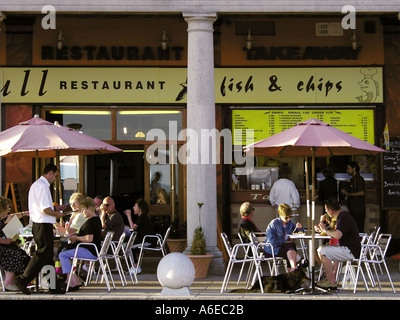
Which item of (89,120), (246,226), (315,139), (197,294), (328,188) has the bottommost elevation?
(197,294)

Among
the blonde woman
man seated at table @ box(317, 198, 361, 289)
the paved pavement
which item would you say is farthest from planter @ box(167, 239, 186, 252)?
man seated at table @ box(317, 198, 361, 289)

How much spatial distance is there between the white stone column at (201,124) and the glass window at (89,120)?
3.02 metres

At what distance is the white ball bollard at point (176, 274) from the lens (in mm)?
11086

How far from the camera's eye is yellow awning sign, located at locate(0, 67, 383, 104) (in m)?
16.9

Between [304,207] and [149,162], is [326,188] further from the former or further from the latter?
[149,162]

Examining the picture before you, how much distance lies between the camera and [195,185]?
14617mm

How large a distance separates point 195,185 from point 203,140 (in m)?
0.82

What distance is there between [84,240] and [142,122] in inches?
205

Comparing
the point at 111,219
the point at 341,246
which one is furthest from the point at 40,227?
the point at 341,246

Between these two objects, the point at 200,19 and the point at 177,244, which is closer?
the point at 200,19

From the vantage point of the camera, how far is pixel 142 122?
17109 mm

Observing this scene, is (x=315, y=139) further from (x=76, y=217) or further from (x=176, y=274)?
(x=76, y=217)

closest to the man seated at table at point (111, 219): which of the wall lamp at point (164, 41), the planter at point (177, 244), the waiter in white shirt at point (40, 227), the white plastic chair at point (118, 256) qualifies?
the white plastic chair at point (118, 256)

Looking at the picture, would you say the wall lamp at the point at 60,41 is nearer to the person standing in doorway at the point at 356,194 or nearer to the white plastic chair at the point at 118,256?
the white plastic chair at the point at 118,256
